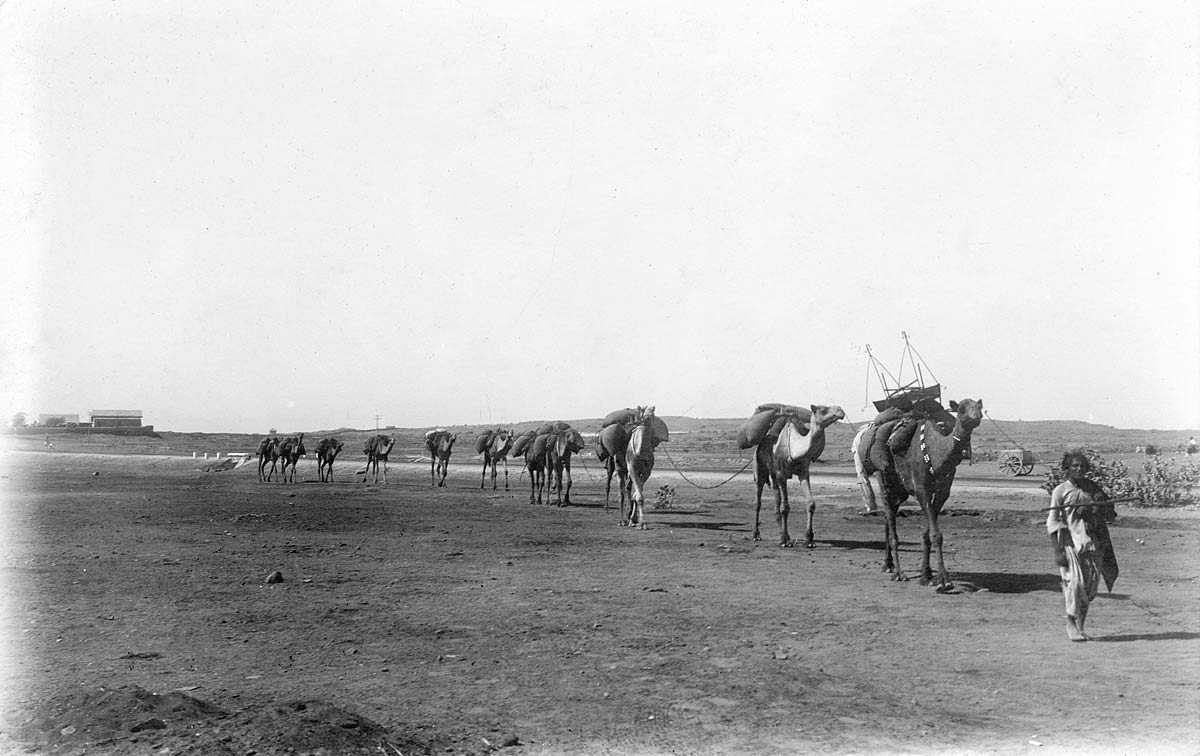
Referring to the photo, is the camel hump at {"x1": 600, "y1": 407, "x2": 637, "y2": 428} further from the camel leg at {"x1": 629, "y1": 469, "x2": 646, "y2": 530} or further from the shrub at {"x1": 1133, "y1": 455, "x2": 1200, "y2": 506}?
the shrub at {"x1": 1133, "y1": 455, "x2": 1200, "y2": 506}

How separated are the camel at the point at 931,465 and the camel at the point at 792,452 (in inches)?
119

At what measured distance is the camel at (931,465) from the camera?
1049 centimetres

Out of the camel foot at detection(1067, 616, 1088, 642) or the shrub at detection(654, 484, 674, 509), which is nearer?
the camel foot at detection(1067, 616, 1088, 642)

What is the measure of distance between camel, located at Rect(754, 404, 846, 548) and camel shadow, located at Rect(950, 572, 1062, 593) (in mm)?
3599

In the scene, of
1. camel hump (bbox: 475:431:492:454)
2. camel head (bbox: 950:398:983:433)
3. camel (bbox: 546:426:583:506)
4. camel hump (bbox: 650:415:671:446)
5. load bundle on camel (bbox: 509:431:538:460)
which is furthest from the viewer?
camel hump (bbox: 475:431:492:454)

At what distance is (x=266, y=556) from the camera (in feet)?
48.9

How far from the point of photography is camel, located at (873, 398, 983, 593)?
413 inches

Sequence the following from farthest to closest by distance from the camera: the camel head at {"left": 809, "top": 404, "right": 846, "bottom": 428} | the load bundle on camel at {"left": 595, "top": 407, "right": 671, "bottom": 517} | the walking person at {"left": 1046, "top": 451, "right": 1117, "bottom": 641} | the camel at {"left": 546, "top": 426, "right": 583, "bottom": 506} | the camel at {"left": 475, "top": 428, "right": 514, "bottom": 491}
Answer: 1. the camel at {"left": 475, "top": 428, "right": 514, "bottom": 491}
2. the camel at {"left": 546, "top": 426, "right": 583, "bottom": 506}
3. the load bundle on camel at {"left": 595, "top": 407, "right": 671, "bottom": 517}
4. the camel head at {"left": 809, "top": 404, "right": 846, "bottom": 428}
5. the walking person at {"left": 1046, "top": 451, "right": 1117, "bottom": 641}

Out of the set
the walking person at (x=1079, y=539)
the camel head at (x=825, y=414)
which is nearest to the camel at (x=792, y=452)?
the camel head at (x=825, y=414)

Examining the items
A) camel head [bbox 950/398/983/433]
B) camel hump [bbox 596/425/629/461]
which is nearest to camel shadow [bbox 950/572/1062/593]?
camel head [bbox 950/398/983/433]

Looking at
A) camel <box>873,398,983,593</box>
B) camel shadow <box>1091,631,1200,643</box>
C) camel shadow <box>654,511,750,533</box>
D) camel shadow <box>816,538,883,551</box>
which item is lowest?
camel shadow <box>654,511,750,533</box>

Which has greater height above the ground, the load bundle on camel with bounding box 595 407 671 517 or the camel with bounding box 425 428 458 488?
the load bundle on camel with bounding box 595 407 671 517

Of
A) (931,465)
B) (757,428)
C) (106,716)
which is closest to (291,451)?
(757,428)

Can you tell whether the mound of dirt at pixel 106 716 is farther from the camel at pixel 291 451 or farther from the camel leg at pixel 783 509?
the camel at pixel 291 451
